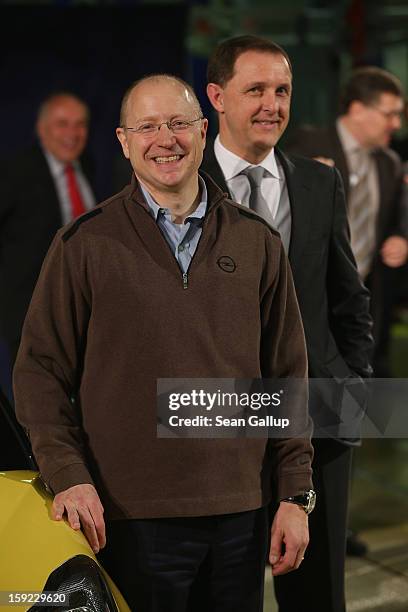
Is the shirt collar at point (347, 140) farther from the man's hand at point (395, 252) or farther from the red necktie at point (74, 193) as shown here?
the red necktie at point (74, 193)

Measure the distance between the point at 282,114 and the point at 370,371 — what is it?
70cm

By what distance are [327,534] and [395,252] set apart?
1.98 meters

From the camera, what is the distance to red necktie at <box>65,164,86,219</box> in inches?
217

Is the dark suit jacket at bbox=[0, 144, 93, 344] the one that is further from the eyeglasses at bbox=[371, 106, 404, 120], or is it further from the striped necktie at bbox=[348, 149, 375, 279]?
the eyeglasses at bbox=[371, 106, 404, 120]

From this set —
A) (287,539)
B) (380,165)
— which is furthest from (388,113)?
(287,539)

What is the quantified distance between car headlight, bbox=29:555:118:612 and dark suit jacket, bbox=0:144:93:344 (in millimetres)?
2679

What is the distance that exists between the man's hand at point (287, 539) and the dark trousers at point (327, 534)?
0.57 m

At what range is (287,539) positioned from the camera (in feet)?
7.81

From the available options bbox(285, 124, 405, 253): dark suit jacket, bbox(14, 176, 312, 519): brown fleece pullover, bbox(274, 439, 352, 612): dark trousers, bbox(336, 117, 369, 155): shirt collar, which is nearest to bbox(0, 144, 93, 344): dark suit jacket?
bbox(285, 124, 405, 253): dark suit jacket

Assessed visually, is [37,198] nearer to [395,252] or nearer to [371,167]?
[371,167]

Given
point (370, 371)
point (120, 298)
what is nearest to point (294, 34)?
point (370, 371)

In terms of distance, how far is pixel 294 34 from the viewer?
10.4m

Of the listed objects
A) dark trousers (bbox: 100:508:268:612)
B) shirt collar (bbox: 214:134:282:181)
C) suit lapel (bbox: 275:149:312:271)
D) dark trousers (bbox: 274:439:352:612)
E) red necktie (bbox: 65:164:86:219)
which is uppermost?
shirt collar (bbox: 214:134:282:181)

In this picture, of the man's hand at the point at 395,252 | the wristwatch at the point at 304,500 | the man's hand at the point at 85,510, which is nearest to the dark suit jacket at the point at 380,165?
the man's hand at the point at 395,252
